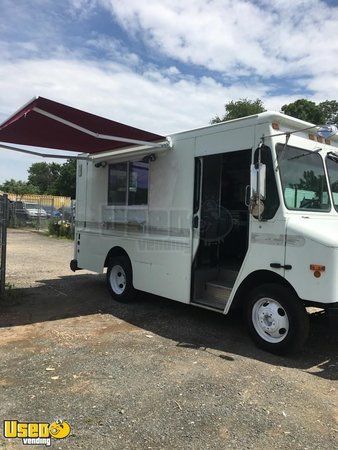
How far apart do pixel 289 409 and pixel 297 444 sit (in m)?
0.56

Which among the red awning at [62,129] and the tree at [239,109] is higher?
the tree at [239,109]

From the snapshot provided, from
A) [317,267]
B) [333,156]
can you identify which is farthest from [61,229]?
[317,267]

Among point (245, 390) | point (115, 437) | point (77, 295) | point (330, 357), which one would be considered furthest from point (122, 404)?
point (77, 295)

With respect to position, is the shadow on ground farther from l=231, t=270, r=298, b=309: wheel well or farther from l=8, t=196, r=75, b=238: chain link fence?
l=8, t=196, r=75, b=238: chain link fence

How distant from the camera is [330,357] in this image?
5281 mm

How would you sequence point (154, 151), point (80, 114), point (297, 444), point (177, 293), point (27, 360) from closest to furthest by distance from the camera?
1. point (297, 444)
2. point (27, 360)
3. point (80, 114)
4. point (177, 293)
5. point (154, 151)

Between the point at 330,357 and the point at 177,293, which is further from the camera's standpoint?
the point at 177,293

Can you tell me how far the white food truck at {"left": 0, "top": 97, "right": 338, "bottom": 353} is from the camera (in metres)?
5.08

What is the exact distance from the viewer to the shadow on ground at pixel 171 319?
17.2 feet

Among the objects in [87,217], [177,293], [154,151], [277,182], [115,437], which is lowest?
[115,437]

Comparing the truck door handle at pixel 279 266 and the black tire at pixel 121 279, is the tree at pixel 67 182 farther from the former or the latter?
the truck door handle at pixel 279 266

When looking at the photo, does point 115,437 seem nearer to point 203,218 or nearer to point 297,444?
point 297,444

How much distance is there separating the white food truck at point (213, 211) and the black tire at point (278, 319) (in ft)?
0.04

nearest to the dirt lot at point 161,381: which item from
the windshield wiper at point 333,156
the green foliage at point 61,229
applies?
the windshield wiper at point 333,156
